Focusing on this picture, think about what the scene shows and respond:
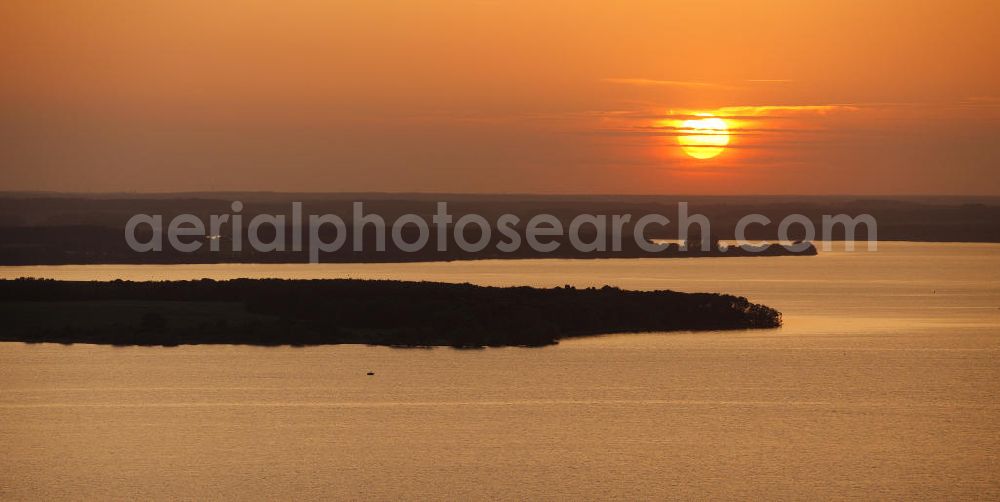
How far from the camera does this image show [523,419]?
39.6 meters

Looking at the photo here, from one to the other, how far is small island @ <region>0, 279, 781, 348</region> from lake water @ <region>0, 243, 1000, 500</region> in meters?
1.27

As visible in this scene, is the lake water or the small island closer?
the lake water

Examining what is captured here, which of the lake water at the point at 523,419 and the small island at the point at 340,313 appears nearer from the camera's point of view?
the lake water at the point at 523,419

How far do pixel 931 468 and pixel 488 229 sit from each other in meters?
151

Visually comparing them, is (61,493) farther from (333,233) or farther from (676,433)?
(333,233)

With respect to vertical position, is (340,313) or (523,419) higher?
(340,313)

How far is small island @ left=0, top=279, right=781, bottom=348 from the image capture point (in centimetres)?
5572

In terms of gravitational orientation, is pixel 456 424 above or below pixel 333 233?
below

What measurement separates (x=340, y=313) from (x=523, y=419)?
2133cm

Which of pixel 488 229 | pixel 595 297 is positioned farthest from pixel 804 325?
pixel 488 229

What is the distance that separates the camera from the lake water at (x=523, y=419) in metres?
31.3

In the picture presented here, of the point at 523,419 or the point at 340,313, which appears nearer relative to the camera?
the point at 523,419

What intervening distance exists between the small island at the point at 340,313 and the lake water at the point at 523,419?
127 centimetres

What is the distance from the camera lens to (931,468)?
1318 inches
